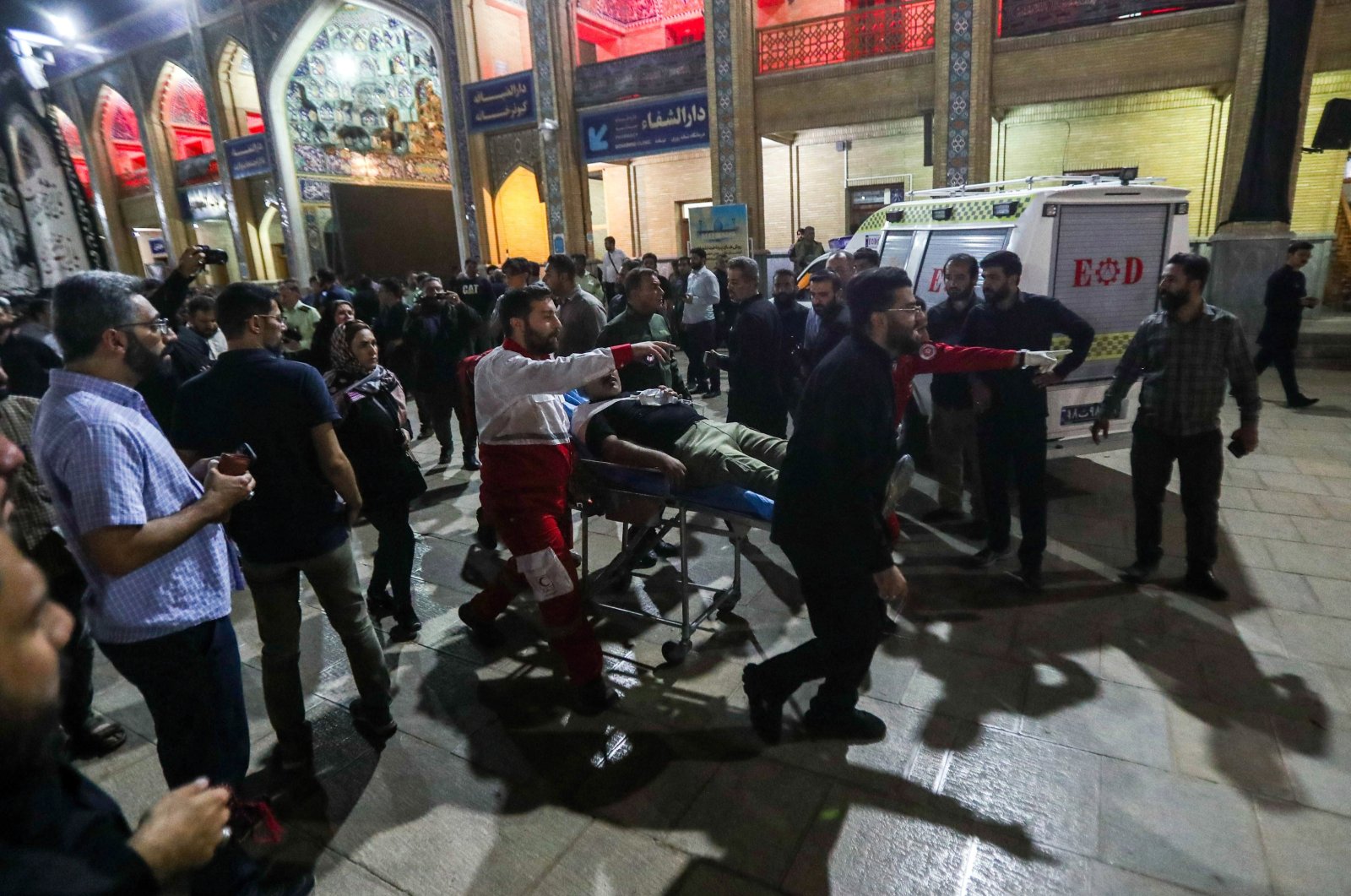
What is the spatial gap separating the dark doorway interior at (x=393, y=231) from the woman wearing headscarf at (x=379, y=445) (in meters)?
11.4

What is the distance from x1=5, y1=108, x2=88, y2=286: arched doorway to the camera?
400 cm

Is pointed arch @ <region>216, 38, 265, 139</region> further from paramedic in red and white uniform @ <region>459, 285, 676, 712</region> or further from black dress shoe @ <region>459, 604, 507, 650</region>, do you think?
paramedic in red and white uniform @ <region>459, 285, 676, 712</region>

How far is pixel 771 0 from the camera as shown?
57.5 feet

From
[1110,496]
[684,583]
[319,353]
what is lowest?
[1110,496]

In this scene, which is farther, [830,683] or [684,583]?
[684,583]

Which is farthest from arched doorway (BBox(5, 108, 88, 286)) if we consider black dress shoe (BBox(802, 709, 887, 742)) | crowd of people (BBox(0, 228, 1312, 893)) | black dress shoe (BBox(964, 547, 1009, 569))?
black dress shoe (BBox(964, 547, 1009, 569))

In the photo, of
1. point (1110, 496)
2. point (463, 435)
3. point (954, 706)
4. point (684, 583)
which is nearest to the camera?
point (954, 706)

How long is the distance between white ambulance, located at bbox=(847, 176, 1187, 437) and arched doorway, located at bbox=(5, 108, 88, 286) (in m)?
5.50

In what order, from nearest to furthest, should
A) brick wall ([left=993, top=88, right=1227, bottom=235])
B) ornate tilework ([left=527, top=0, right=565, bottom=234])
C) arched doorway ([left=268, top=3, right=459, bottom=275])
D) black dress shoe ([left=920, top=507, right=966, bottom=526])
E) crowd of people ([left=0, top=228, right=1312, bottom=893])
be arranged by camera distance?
crowd of people ([left=0, top=228, right=1312, bottom=893]) < black dress shoe ([left=920, top=507, right=966, bottom=526]) < brick wall ([left=993, top=88, right=1227, bottom=235]) < ornate tilework ([left=527, top=0, right=565, bottom=234]) < arched doorway ([left=268, top=3, right=459, bottom=275])

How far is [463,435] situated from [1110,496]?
5166mm

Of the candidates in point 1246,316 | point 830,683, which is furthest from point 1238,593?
point 1246,316

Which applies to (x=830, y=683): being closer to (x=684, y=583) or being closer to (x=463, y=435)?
(x=684, y=583)

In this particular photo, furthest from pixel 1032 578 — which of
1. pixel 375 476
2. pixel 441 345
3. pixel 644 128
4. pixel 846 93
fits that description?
pixel 644 128

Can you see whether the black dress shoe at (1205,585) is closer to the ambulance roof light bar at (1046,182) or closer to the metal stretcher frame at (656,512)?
the metal stretcher frame at (656,512)
